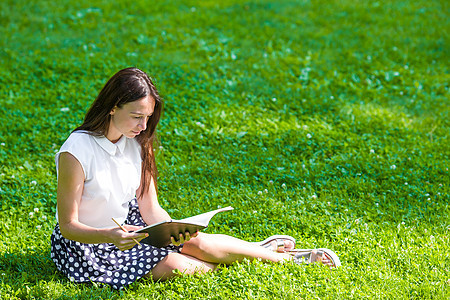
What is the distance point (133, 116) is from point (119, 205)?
62cm

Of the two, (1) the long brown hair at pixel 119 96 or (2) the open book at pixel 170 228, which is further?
(1) the long brown hair at pixel 119 96

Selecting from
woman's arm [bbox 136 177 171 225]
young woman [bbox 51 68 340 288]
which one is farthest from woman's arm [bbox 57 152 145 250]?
woman's arm [bbox 136 177 171 225]

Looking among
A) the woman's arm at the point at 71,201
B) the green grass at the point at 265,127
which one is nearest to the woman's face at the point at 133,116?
the woman's arm at the point at 71,201

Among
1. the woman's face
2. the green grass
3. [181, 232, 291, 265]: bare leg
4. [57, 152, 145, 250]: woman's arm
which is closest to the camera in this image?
[57, 152, 145, 250]: woman's arm

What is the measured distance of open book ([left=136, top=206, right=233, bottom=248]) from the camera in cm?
313

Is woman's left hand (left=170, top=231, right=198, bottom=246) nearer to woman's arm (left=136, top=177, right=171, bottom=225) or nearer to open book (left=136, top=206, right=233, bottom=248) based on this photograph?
open book (left=136, top=206, right=233, bottom=248)

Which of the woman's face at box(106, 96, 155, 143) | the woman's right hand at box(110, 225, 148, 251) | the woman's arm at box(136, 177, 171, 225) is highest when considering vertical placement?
the woman's face at box(106, 96, 155, 143)

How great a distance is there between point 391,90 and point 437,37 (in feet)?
6.24

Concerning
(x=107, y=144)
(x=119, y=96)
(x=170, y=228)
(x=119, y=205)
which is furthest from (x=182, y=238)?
(x=119, y=96)

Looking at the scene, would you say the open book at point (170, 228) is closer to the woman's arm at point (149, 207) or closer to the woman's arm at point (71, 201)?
the woman's arm at point (71, 201)

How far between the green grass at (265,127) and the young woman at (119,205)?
0.12 m

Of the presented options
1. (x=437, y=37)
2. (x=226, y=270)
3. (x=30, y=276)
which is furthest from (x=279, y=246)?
(x=437, y=37)

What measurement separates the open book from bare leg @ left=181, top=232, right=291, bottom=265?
248 mm

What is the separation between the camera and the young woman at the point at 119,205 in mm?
3332
